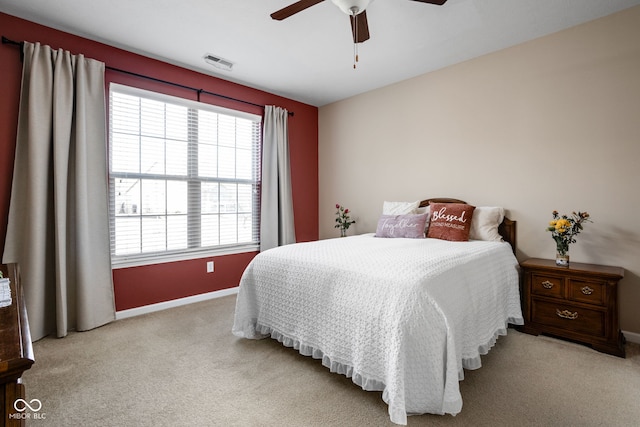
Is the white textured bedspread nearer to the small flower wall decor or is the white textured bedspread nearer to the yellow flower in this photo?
the yellow flower

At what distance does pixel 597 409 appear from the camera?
5.41 feet

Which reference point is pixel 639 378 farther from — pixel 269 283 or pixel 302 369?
pixel 269 283

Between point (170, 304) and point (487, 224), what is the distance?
3.31 meters

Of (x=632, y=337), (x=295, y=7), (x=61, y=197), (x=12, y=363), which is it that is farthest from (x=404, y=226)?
(x=61, y=197)

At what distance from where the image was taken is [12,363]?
27.3 inches

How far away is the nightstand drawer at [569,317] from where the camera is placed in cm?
231

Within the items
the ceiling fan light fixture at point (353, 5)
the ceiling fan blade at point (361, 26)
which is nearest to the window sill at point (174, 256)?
the ceiling fan blade at point (361, 26)

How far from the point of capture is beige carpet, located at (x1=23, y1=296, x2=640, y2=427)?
1.60m

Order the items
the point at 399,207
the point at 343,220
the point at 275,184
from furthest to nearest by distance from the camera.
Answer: the point at 343,220 → the point at 275,184 → the point at 399,207

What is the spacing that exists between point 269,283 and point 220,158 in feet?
6.61

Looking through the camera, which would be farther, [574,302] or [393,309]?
[574,302]

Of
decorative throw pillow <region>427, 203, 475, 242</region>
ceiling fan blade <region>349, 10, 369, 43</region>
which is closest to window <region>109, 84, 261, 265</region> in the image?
ceiling fan blade <region>349, 10, 369, 43</region>

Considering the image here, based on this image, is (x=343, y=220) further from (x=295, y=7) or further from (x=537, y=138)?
(x=295, y=7)

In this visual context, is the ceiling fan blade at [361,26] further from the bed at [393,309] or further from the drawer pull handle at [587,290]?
the drawer pull handle at [587,290]
